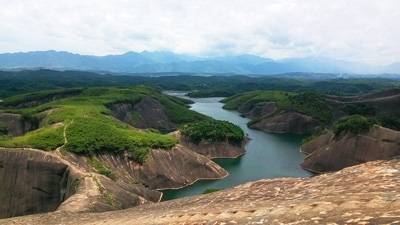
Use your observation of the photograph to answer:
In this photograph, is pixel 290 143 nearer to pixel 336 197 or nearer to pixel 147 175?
pixel 147 175

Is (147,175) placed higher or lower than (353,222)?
lower

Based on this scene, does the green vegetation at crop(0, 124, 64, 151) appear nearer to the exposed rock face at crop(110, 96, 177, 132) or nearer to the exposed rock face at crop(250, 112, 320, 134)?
the exposed rock face at crop(110, 96, 177, 132)

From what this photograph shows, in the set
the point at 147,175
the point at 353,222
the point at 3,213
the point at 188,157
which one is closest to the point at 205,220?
the point at 353,222

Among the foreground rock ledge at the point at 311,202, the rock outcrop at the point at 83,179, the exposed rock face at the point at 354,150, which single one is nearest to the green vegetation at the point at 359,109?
the exposed rock face at the point at 354,150

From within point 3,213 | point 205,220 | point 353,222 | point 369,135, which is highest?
point 353,222

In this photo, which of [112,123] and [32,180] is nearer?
[32,180]

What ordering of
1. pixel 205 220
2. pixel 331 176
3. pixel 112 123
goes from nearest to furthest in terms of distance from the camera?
pixel 205 220
pixel 331 176
pixel 112 123

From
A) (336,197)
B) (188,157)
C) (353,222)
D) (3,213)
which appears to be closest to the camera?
(353,222)
